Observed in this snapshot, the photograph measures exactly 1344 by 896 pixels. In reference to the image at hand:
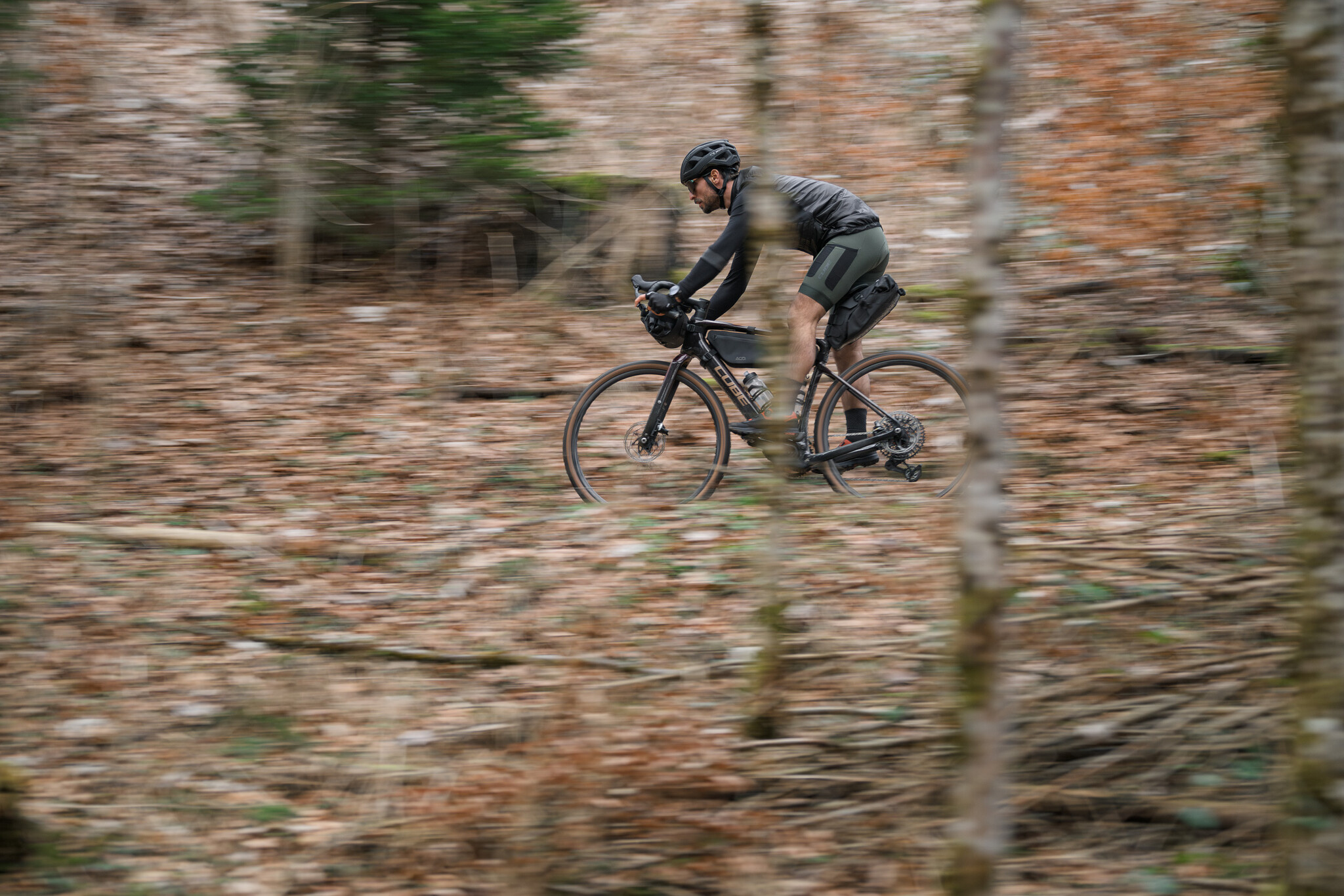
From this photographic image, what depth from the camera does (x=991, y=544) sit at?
272cm

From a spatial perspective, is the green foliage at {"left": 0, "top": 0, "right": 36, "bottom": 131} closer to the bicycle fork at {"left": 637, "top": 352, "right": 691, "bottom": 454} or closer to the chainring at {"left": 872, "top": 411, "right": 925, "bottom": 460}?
the bicycle fork at {"left": 637, "top": 352, "right": 691, "bottom": 454}

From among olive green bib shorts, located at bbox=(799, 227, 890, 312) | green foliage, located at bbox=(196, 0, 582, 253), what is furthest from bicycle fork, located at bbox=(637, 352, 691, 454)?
green foliage, located at bbox=(196, 0, 582, 253)

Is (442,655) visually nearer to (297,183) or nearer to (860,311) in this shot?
(860,311)

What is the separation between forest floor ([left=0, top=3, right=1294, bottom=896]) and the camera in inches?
145

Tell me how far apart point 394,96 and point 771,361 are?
242 inches

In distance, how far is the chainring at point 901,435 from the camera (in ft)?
21.0

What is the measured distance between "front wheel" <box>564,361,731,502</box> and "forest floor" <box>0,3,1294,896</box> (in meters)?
0.20

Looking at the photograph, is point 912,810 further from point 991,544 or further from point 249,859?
point 249,859

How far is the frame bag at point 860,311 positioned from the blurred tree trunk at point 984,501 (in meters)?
3.55

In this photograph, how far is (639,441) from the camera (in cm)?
645

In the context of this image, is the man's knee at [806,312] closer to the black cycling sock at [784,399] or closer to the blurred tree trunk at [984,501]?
the black cycling sock at [784,399]

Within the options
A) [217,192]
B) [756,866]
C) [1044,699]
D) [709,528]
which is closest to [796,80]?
[217,192]

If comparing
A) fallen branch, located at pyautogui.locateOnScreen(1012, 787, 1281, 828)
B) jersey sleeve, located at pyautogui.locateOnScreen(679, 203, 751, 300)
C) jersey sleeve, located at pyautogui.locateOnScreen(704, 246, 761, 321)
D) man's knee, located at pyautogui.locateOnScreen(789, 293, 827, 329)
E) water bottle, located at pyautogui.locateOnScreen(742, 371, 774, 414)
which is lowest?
fallen branch, located at pyautogui.locateOnScreen(1012, 787, 1281, 828)

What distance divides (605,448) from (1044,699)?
3.24 metres
